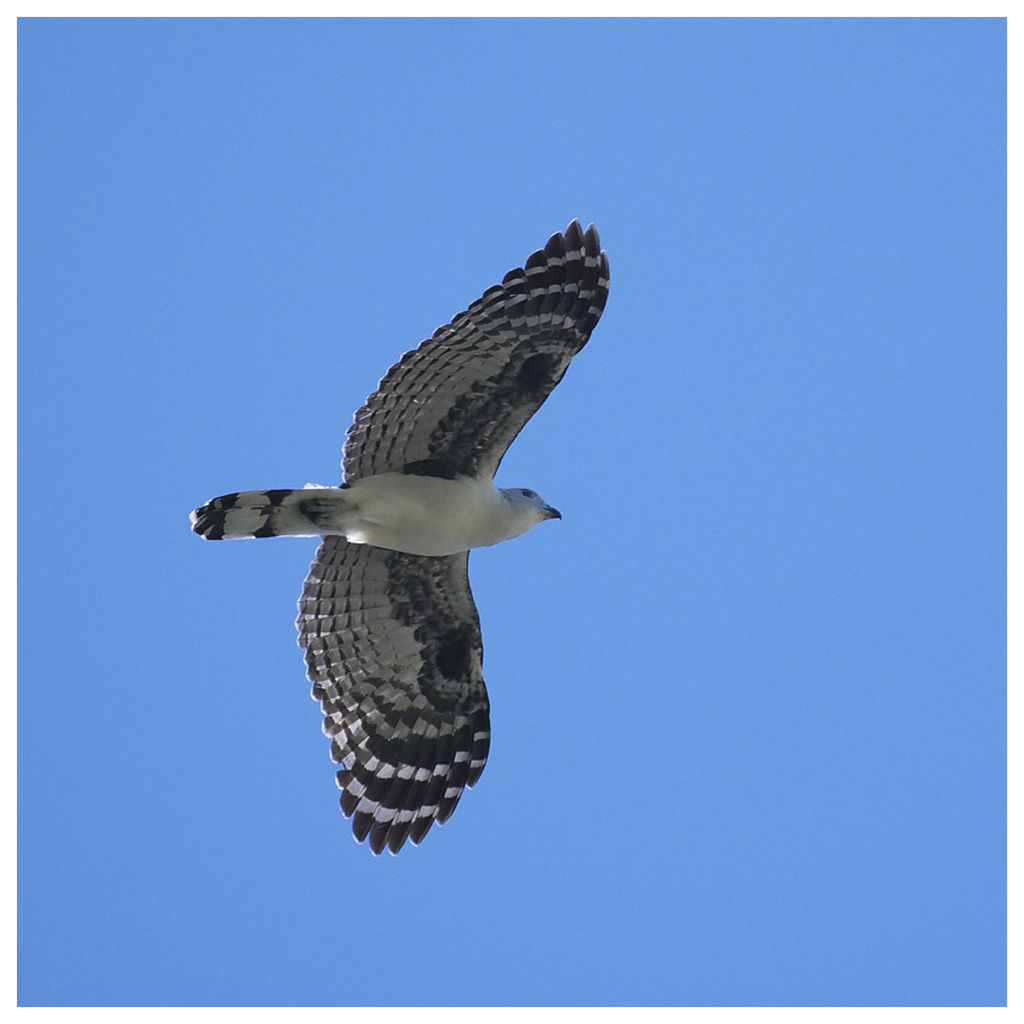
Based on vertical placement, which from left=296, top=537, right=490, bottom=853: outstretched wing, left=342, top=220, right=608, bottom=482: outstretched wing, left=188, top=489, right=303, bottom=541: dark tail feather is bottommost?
left=296, top=537, right=490, bottom=853: outstretched wing

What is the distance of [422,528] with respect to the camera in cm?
1070

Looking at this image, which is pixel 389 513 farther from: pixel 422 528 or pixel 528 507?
pixel 528 507

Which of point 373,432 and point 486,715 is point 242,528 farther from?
point 486,715

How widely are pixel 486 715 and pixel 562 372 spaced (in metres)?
2.72

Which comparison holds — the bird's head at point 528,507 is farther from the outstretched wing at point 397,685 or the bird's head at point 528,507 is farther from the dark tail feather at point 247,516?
the dark tail feather at point 247,516

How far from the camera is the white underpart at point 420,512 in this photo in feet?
34.9

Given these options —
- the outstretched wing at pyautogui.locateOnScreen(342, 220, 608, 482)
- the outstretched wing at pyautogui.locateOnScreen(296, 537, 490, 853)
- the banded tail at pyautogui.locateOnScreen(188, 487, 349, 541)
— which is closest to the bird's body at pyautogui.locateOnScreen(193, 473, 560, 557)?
the banded tail at pyautogui.locateOnScreen(188, 487, 349, 541)

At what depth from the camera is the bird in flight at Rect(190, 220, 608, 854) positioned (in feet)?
33.5

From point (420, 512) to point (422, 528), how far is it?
0.41ft

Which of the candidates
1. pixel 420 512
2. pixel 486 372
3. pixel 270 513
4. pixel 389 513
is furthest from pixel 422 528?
pixel 486 372

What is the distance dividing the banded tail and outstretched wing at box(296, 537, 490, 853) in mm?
754

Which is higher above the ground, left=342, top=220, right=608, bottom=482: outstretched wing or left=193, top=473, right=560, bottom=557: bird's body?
left=342, top=220, right=608, bottom=482: outstretched wing

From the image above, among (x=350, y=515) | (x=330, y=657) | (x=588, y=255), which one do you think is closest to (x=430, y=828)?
(x=330, y=657)

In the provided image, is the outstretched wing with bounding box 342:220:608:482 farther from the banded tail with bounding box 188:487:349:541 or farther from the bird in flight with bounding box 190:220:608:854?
the banded tail with bounding box 188:487:349:541
